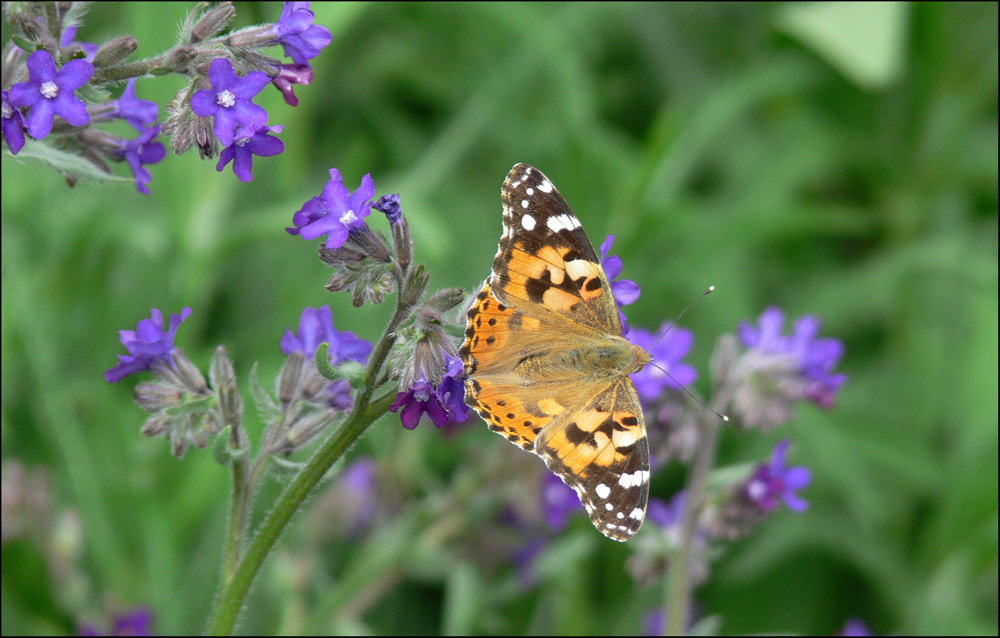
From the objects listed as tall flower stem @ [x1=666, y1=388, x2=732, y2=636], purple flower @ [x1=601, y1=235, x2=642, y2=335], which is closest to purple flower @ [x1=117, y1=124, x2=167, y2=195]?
purple flower @ [x1=601, y1=235, x2=642, y2=335]

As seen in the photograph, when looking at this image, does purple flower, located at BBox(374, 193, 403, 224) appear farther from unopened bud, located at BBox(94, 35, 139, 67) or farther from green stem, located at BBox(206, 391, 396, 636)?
unopened bud, located at BBox(94, 35, 139, 67)

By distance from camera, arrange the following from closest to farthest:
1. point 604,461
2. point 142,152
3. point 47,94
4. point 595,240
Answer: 1. point 47,94
2. point 142,152
3. point 604,461
4. point 595,240

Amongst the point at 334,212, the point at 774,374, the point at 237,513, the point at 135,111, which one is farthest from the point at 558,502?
the point at 135,111

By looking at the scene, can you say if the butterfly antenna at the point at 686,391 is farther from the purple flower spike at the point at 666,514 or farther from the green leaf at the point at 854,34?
the green leaf at the point at 854,34

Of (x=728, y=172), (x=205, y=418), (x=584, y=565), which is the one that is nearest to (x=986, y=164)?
(x=728, y=172)

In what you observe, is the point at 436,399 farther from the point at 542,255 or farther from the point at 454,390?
the point at 542,255

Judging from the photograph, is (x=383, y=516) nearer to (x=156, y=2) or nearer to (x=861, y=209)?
(x=156, y=2)

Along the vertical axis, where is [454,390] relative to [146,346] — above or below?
above
